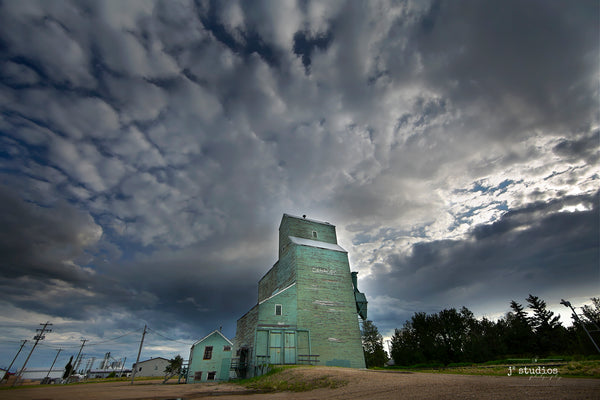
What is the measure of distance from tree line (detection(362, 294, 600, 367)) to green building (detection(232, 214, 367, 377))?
24.7 meters

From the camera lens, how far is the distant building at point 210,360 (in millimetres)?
34156

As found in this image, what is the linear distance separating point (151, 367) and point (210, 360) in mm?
41320

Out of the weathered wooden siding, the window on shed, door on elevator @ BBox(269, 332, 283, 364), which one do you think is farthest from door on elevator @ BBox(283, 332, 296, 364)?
the window on shed

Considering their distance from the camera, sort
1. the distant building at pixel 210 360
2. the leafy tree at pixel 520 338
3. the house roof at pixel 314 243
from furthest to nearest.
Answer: the leafy tree at pixel 520 338 < the distant building at pixel 210 360 < the house roof at pixel 314 243

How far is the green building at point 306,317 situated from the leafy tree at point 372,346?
3259 centimetres

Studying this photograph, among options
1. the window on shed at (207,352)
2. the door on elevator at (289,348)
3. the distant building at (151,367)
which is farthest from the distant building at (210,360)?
the distant building at (151,367)

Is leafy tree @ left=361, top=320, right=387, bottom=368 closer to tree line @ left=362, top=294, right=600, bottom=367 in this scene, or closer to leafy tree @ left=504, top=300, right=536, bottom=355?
tree line @ left=362, top=294, right=600, bottom=367

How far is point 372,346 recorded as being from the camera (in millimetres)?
55281

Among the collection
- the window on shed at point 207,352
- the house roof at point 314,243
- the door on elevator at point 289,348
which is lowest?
the door on elevator at point 289,348

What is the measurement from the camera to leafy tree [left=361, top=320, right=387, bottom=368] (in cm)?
5422

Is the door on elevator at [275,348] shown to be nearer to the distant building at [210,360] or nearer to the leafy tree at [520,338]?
the distant building at [210,360]

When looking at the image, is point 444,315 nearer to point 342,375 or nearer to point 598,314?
point 598,314

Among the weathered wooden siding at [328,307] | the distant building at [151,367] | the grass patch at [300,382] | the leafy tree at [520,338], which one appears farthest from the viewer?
the distant building at [151,367]

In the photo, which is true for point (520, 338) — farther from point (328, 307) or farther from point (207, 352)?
point (207, 352)
